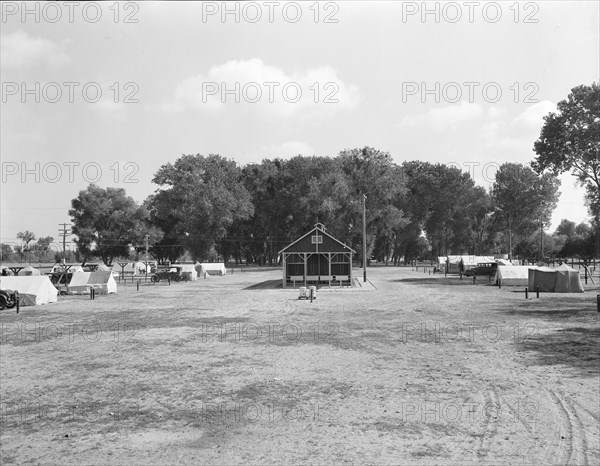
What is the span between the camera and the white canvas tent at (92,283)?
37438 mm

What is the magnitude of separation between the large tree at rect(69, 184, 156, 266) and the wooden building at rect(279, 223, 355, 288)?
4752 cm

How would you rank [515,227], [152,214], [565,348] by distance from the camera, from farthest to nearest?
[152,214] → [515,227] → [565,348]

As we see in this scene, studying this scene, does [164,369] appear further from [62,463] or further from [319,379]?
[62,463]

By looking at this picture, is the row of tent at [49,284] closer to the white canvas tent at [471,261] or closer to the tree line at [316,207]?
the tree line at [316,207]

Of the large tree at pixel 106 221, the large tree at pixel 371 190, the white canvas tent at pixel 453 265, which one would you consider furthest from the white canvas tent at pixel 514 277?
the large tree at pixel 106 221

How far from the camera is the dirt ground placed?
7164 millimetres

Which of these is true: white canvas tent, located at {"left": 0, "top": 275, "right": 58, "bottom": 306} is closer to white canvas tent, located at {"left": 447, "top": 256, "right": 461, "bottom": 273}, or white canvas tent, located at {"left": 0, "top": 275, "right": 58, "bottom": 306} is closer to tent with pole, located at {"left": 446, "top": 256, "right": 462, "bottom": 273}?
tent with pole, located at {"left": 446, "top": 256, "right": 462, "bottom": 273}

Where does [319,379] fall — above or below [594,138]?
below

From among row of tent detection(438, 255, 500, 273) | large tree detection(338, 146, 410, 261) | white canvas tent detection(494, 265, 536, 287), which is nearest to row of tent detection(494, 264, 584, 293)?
white canvas tent detection(494, 265, 536, 287)

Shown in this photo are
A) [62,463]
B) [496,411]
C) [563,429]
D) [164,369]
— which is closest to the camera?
[62,463]

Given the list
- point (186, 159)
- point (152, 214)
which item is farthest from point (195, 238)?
point (152, 214)

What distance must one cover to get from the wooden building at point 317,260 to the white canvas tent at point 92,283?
1411cm

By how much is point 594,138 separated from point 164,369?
152 ft

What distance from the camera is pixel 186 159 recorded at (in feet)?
259
